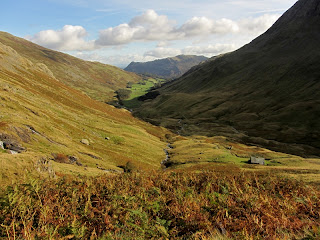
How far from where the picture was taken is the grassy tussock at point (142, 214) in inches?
335

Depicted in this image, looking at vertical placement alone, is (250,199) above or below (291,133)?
above

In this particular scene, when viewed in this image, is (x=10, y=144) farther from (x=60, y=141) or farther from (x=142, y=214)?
(x=142, y=214)

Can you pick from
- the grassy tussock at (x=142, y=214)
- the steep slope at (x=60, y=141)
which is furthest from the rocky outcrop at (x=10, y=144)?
the grassy tussock at (x=142, y=214)

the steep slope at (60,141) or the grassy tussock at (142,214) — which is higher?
the grassy tussock at (142,214)

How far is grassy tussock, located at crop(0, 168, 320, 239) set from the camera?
8.52 m

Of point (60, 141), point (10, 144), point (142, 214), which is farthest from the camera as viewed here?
point (60, 141)

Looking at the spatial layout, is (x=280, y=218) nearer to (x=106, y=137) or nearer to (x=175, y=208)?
(x=175, y=208)

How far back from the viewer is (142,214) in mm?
9281

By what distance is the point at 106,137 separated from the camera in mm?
70875

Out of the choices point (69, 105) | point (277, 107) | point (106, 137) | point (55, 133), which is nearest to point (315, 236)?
point (55, 133)

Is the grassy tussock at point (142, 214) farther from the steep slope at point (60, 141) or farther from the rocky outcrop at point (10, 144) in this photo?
the rocky outcrop at point (10, 144)

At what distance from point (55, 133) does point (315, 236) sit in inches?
2047

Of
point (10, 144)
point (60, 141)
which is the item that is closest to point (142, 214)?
point (10, 144)

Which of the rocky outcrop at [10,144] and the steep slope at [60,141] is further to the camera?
the rocky outcrop at [10,144]
